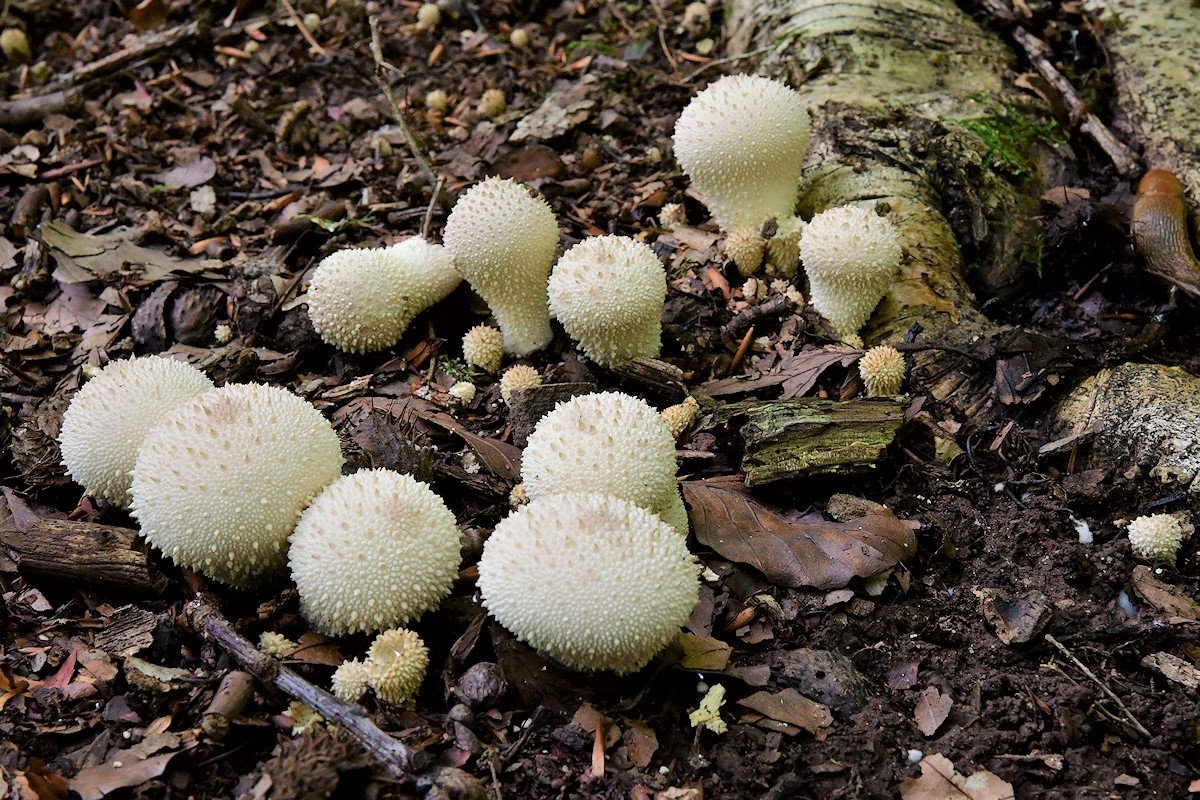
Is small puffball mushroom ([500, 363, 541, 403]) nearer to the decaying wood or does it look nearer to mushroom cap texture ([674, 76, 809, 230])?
mushroom cap texture ([674, 76, 809, 230])

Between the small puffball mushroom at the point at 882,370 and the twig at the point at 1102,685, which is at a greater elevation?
the small puffball mushroom at the point at 882,370

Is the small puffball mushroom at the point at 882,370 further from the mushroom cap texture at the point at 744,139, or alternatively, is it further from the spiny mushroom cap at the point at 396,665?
the spiny mushroom cap at the point at 396,665

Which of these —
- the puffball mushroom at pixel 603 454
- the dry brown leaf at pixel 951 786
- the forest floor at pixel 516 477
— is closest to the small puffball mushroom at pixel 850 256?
the forest floor at pixel 516 477

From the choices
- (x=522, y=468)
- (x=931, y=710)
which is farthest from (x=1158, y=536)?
(x=522, y=468)

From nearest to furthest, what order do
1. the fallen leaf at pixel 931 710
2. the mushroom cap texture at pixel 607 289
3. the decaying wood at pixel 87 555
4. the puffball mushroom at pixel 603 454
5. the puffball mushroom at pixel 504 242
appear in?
the fallen leaf at pixel 931 710
the puffball mushroom at pixel 603 454
the decaying wood at pixel 87 555
the mushroom cap texture at pixel 607 289
the puffball mushroom at pixel 504 242

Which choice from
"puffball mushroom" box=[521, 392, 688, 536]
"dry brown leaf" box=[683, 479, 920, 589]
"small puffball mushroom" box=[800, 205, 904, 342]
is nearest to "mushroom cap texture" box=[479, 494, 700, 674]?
"puffball mushroom" box=[521, 392, 688, 536]

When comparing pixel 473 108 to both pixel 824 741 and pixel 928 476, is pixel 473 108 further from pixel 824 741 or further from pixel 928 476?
pixel 824 741

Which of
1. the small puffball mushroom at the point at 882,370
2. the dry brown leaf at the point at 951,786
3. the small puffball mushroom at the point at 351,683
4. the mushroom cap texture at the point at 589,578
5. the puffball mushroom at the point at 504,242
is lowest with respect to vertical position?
the dry brown leaf at the point at 951,786

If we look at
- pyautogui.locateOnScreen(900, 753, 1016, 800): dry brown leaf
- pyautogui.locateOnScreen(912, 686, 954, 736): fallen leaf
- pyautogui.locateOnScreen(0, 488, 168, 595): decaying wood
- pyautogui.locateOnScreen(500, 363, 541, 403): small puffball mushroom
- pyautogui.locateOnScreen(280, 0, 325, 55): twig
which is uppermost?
pyautogui.locateOnScreen(280, 0, 325, 55): twig
